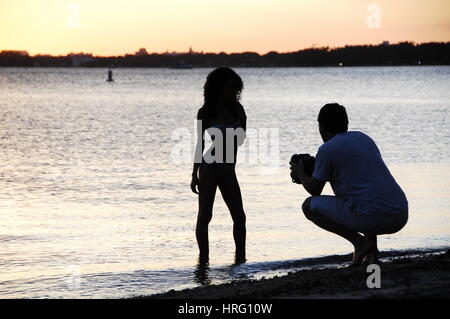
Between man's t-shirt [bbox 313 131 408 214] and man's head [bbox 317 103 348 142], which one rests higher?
man's head [bbox 317 103 348 142]

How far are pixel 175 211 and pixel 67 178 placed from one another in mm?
4958

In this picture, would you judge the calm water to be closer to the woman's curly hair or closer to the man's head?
the woman's curly hair

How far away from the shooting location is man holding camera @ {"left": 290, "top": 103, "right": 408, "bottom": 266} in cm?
611

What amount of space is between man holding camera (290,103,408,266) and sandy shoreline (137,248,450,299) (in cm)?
41

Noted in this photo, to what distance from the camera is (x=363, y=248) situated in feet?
→ 21.5

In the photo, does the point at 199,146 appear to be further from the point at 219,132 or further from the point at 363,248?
the point at 363,248

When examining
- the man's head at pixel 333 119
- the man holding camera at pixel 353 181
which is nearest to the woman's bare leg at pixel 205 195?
the man holding camera at pixel 353 181

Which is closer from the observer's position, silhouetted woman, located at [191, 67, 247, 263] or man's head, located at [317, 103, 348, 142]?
man's head, located at [317, 103, 348, 142]

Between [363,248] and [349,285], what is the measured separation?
851 millimetres

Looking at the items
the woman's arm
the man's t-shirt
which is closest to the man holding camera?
the man's t-shirt

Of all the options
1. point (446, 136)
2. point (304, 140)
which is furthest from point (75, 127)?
point (446, 136)

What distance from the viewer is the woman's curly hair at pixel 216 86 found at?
7.21 meters

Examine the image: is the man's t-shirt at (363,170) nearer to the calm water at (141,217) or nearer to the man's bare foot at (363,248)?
the man's bare foot at (363,248)

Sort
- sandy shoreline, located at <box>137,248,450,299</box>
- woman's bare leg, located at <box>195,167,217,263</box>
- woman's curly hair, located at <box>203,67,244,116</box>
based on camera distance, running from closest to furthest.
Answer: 1. sandy shoreline, located at <box>137,248,450,299</box>
2. woman's curly hair, located at <box>203,67,244,116</box>
3. woman's bare leg, located at <box>195,167,217,263</box>
